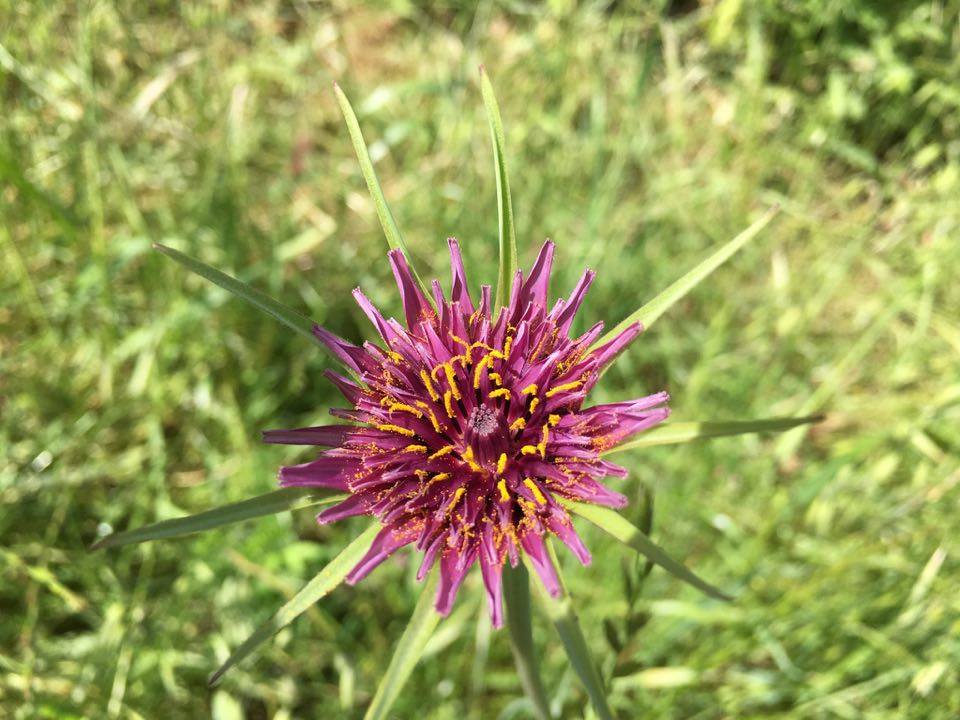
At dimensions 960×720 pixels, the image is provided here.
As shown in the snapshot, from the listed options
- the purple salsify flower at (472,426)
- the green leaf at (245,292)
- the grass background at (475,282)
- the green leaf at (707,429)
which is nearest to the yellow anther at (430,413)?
the purple salsify flower at (472,426)

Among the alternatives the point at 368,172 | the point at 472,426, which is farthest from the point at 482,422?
the point at 368,172

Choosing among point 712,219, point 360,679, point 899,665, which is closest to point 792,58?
point 712,219

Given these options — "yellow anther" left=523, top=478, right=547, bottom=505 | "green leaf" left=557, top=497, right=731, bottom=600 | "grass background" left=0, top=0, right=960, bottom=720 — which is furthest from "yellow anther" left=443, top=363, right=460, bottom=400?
"grass background" left=0, top=0, right=960, bottom=720

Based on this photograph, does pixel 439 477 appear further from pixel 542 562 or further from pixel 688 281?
pixel 688 281

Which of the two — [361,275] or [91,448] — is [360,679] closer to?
[91,448]

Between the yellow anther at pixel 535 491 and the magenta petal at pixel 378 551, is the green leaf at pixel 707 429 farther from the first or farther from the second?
the magenta petal at pixel 378 551
